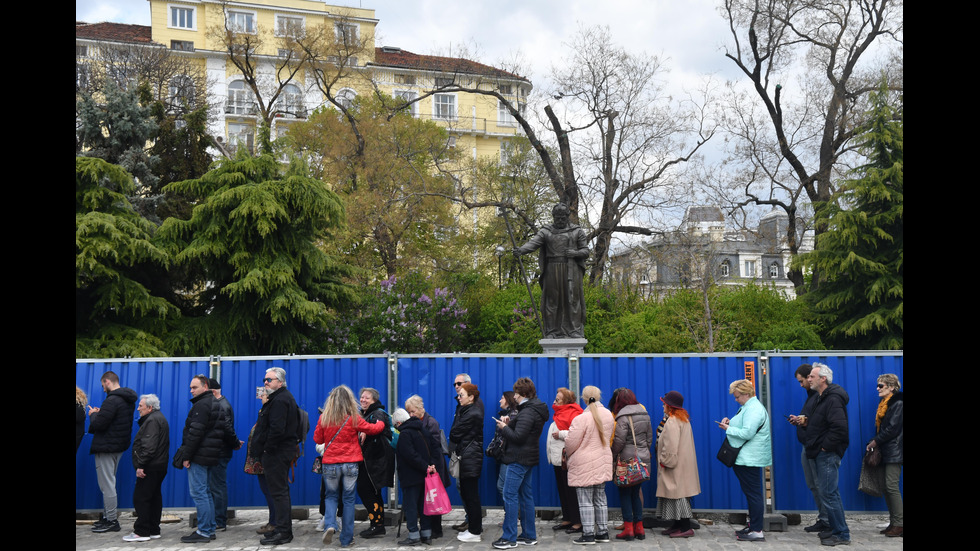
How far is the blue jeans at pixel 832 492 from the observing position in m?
8.15

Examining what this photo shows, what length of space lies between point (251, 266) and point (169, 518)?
23.8 feet

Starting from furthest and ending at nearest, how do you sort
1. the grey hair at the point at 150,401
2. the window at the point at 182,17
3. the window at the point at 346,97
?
the window at the point at 182,17, the window at the point at 346,97, the grey hair at the point at 150,401

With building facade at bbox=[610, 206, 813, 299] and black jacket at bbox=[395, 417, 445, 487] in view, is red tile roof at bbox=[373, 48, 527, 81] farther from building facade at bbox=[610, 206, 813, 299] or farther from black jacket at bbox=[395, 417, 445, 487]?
black jacket at bbox=[395, 417, 445, 487]

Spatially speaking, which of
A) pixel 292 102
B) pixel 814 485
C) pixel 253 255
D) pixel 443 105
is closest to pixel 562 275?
pixel 814 485

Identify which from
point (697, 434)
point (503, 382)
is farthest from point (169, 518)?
point (697, 434)

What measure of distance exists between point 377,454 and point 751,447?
390cm

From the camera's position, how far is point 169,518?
33.4 feet

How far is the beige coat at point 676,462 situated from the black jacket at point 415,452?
2.41 meters

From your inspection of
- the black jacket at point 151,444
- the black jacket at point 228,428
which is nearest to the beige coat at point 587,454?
the black jacket at point 228,428

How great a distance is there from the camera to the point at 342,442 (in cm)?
826

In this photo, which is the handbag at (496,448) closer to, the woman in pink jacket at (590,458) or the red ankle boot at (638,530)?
the woman in pink jacket at (590,458)

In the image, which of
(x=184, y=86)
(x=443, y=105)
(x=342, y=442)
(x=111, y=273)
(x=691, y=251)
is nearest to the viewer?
(x=342, y=442)

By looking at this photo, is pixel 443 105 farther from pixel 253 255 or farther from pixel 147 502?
pixel 147 502
